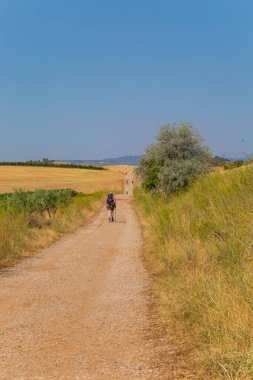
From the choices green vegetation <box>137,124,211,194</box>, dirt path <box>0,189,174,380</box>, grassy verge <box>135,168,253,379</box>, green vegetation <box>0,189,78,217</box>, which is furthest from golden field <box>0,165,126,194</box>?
grassy verge <box>135,168,253,379</box>

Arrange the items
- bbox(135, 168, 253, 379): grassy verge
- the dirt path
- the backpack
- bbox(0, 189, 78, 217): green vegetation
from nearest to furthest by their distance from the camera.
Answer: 1. bbox(135, 168, 253, 379): grassy verge
2. the dirt path
3. the backpack
4. bbox(0, 189, 78, 217): green vegetation

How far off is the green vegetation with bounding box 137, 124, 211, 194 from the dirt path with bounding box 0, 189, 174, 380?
2443 centimetres

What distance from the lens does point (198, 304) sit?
721cm

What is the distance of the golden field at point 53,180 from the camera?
328ft

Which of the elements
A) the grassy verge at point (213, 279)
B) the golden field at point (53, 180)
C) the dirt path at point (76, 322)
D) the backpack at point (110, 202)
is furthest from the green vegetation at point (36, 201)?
the golden field at point (53, 180)

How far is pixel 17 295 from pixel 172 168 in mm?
30722

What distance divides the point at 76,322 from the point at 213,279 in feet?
7.92

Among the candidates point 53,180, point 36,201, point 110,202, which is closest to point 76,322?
point 110,202

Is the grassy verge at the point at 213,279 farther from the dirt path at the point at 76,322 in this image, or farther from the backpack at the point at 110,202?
the backpack at the point at 110,202

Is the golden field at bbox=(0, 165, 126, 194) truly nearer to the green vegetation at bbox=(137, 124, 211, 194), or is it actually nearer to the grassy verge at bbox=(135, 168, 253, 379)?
the green vegetation at bbox=(137, 124, 211, 194)

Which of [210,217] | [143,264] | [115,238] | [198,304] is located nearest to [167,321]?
[198,304]

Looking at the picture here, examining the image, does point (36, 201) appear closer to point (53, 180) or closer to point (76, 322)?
point (76, 322)

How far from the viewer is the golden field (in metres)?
100

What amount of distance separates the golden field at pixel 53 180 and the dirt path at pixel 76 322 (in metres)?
77.0
